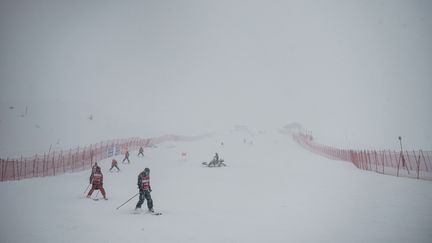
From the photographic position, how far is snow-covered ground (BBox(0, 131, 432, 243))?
11.8 m

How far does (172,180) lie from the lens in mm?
27109

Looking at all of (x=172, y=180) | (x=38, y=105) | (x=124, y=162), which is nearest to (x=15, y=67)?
(x=38, y=105)

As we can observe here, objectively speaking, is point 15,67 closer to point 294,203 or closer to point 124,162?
point 124,162

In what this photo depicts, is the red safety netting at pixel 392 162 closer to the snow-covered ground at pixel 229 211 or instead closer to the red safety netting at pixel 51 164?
the snow-covered ground at pixel 229 211

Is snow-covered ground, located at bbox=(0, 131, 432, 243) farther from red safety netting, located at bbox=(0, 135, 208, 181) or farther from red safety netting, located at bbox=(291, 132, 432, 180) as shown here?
red safety netting, located at bbox=(0, 135, 208, 181)

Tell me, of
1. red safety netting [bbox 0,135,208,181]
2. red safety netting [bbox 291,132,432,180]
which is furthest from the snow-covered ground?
red safety netting [bbox 0,135,208,181]

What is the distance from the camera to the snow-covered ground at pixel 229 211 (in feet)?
38.8

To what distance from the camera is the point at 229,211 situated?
15.9 metres

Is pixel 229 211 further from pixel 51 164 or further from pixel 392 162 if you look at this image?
pixel 51 164

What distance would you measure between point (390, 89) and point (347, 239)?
21013 cm

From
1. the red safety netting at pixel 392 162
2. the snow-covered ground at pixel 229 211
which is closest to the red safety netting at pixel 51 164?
the snow-covered ground at pixel 229 211

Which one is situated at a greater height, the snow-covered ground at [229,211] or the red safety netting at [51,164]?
the red safety netting at [51,164]

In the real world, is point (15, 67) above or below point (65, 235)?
above

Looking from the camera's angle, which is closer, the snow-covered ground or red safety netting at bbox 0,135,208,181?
the snow-covered ground
